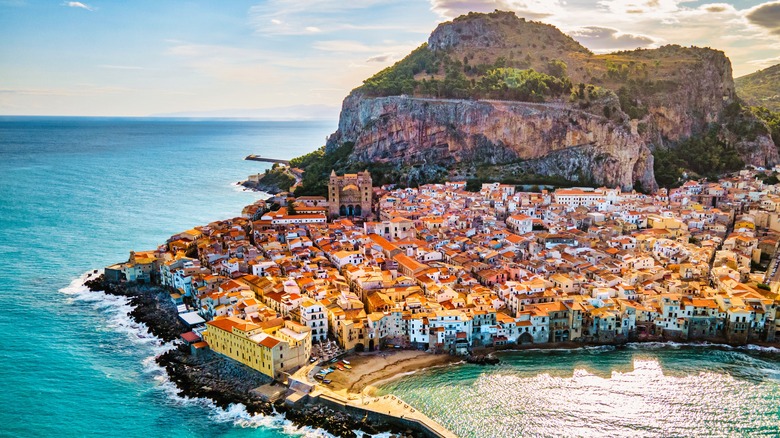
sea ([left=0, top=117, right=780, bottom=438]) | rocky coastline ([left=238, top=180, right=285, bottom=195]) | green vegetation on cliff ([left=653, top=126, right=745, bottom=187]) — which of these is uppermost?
green vegetation on cliff ([left=653, top=126, right=745, bottom=187])

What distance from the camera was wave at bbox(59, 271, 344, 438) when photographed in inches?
1047

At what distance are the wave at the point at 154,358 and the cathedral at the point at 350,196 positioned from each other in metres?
24.4

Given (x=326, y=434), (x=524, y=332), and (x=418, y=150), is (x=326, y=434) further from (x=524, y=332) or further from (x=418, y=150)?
(x=418, y=150)

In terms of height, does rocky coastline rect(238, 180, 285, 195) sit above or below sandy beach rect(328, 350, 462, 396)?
above

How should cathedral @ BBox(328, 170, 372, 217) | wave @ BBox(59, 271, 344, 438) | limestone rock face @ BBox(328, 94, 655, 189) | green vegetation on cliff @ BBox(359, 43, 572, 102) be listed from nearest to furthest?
wave @ BBox(59, 271, 344, 438) < cathedral @ BBox(328, 170, 372, 217) < limestone rock face @ BBox(328, 94, 655, 189) < green vegetation on cliff @ BBox(359, 43, 572, 102)

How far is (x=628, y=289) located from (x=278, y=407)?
943 inches

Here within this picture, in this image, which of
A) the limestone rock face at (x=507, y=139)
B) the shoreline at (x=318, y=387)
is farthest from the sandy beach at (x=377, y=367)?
the limestone rock face at (x=507, y=139)

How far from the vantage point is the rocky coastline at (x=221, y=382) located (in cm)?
2628

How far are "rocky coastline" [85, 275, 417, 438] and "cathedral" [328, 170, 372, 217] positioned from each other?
82.1 feet

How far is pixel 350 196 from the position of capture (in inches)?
2458

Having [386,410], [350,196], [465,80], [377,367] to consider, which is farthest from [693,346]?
[465,80]

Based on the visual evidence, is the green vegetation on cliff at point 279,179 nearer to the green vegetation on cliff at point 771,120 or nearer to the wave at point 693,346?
the wave at point 693,346

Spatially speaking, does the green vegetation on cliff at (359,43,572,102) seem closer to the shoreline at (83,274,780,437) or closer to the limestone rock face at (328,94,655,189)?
the limestone rock face at (328,94,655,189)

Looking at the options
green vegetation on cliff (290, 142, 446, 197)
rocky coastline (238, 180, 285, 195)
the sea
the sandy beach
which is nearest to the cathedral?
green vegetation on cliff (290, 142, 446, 197)
